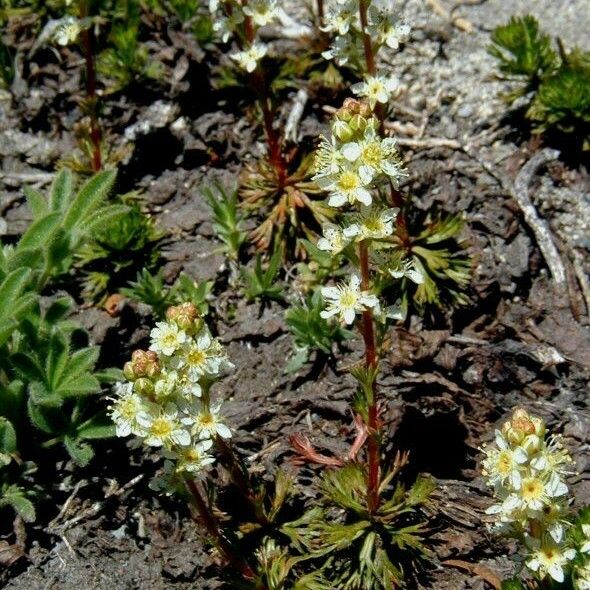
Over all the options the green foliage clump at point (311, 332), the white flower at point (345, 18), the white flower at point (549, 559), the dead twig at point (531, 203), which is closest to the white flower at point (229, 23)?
the white flower at point (345, 18)

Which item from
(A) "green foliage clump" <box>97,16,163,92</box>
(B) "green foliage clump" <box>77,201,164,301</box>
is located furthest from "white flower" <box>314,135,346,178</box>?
(A) "green foliage clump" <box>97,16,163,92</box>

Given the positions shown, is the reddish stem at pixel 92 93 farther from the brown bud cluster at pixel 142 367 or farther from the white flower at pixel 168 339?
the brown bud cluster at pixel 142 367

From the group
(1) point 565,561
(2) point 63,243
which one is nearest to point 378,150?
(1) point 565,561

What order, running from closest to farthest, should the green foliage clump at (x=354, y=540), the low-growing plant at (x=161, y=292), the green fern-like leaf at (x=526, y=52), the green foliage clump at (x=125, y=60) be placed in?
the green foliage clump at (x=354, y=540) → the low-growing plant at (x=161, y=292) → the green fern-like leaf at (x=526, y=52) → the green foliage clump at (x=125, y=60)

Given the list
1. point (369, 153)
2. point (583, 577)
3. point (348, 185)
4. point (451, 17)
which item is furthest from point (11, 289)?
point (451, 17)

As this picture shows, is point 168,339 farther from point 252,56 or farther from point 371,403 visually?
point 252,56

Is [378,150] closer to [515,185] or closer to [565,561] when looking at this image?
[565,561]
